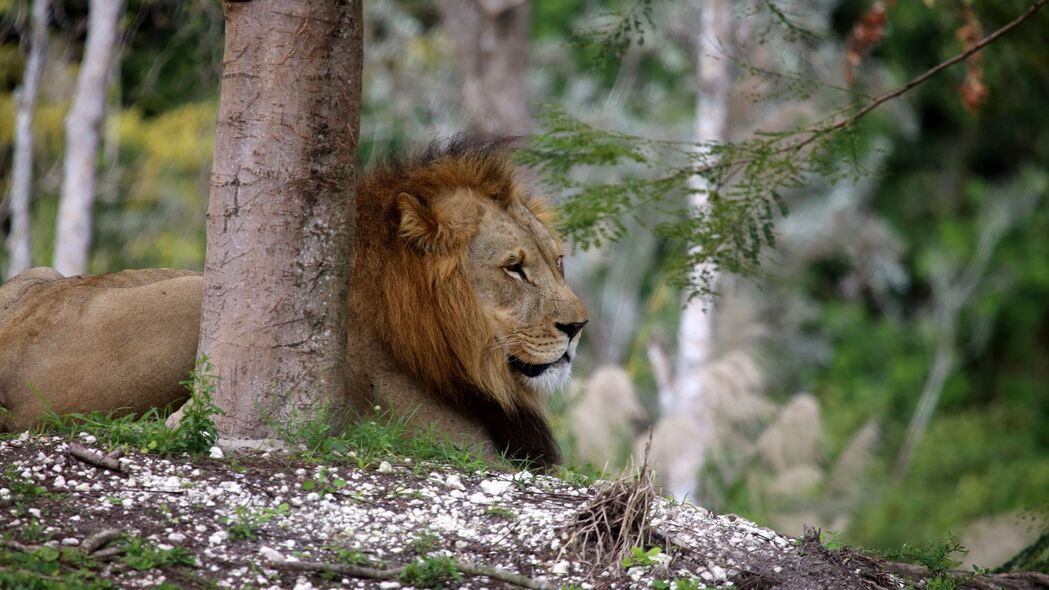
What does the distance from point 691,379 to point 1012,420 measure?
350 inches

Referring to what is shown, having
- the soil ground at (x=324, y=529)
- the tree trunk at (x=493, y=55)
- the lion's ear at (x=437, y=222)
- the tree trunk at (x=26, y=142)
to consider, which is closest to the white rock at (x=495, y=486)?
the soil ground at (x=324, y=529)

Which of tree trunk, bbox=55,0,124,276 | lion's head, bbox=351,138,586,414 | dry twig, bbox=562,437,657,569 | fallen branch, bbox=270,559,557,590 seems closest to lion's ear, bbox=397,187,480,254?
lion's head, bbox=351,138,586,414

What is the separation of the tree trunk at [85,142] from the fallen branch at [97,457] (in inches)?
238

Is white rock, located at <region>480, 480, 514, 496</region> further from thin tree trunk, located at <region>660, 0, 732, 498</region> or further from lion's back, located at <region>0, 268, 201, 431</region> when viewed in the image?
thin tree trunk, located at <region>660, 0, 732, 498</region>

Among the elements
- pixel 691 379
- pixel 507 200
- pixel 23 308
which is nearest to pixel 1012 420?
pixel 691 379

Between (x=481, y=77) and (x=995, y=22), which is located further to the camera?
(x=481, y=77)

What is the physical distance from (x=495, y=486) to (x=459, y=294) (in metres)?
0.99

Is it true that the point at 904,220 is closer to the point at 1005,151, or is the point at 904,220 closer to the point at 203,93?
the point at 1005,151

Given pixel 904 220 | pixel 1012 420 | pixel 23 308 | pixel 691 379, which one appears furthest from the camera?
pixel 904 220

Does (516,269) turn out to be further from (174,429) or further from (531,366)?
(174,429)

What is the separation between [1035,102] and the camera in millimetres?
18453

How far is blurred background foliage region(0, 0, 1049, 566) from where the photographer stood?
12719mm

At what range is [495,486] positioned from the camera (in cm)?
388

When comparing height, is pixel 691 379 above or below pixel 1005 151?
below
